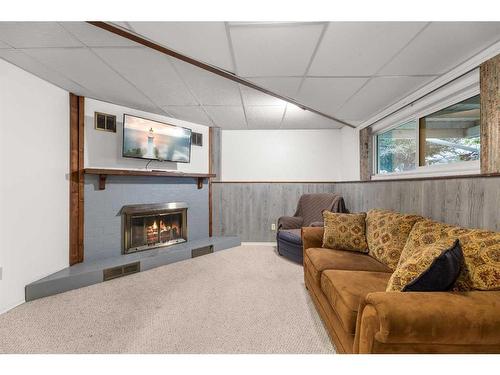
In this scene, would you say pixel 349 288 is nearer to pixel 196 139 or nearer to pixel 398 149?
pixel 398 149

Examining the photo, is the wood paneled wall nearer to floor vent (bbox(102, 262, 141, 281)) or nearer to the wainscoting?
the wainscoting

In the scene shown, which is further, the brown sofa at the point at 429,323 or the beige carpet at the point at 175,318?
the beige carpet at the point at 175,318

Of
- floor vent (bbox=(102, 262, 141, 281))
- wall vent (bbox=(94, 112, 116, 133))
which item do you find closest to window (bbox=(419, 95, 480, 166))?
floor vent (bbox=(102, 262, 141, 281))

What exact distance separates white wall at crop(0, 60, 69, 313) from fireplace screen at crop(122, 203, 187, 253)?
0.70m

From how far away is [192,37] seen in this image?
155 cm

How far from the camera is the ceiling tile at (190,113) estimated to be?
3.21 m

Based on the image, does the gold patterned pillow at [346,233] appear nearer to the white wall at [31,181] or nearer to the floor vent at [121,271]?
the floor vent at [121,271]

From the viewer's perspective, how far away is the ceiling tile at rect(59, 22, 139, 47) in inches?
60.5

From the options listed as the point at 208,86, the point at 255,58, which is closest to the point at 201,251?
the point at 208,86

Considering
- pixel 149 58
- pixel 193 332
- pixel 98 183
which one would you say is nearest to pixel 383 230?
pixel 193 332

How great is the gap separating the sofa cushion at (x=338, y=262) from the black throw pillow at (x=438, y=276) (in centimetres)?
69

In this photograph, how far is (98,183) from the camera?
291 centimetres

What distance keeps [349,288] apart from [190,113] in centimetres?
317

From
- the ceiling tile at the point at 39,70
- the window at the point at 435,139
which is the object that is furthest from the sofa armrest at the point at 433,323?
the ceiling tile at the point at 39,70
